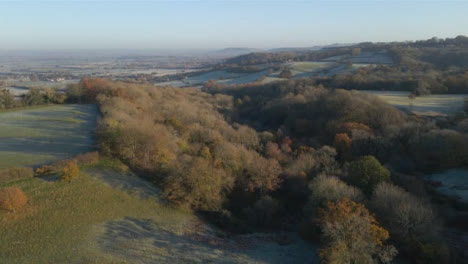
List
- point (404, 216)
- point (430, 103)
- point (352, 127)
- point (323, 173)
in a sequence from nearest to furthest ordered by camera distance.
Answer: point (404, 216), point (323, 173), point (352, 127), point (430, 103)

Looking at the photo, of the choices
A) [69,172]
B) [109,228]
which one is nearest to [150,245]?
[109,228]

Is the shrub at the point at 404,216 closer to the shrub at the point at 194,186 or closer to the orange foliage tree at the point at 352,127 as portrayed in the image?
the shrub at the point at 194,186

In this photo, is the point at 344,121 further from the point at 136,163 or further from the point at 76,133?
the point at 76,133

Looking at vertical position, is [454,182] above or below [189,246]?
above

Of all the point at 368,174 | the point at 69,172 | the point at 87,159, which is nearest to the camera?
the point at 69,172

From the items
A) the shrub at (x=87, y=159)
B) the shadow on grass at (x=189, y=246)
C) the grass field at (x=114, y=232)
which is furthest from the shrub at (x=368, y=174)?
the shrub at (x=87, y=159)

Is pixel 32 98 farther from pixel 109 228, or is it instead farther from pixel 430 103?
pixel 430 103
